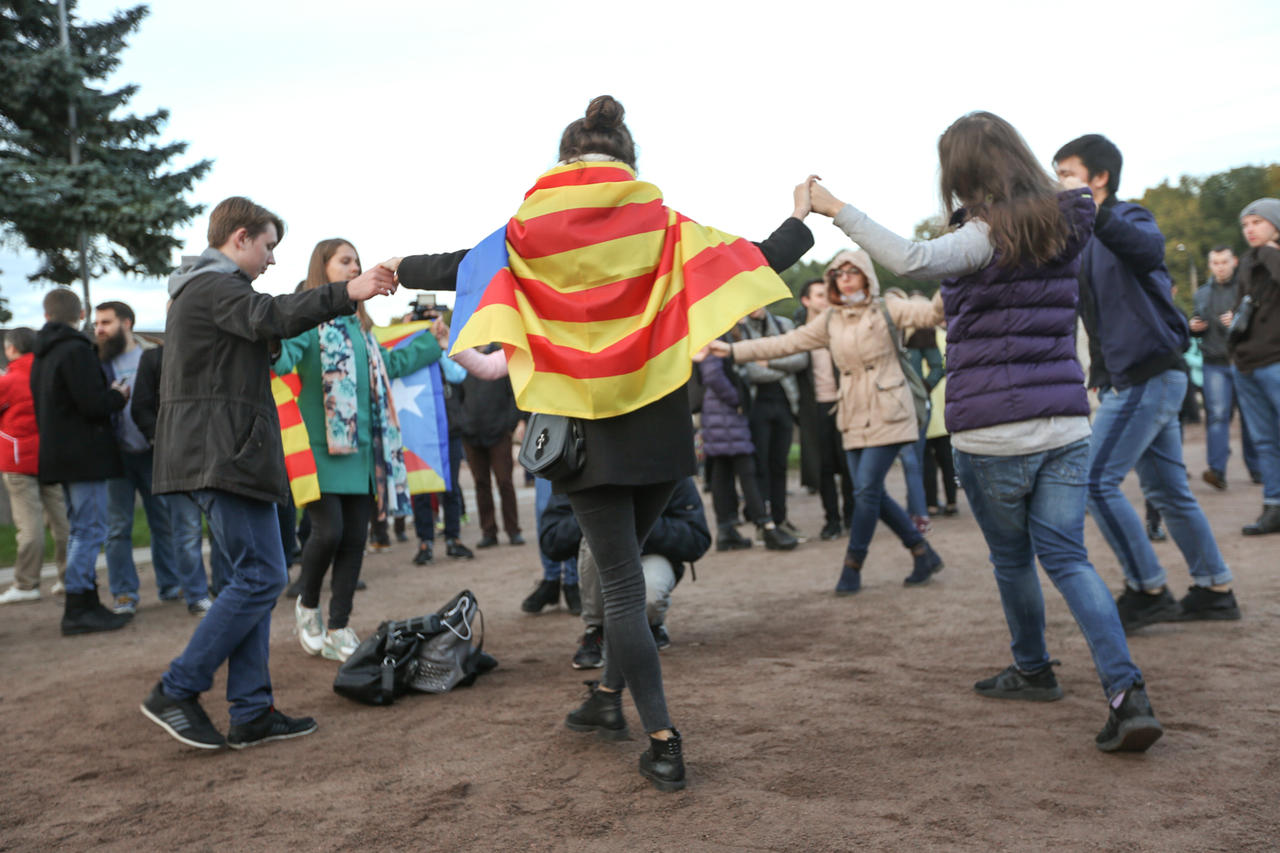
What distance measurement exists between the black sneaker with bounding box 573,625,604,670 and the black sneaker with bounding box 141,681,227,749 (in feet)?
5.36

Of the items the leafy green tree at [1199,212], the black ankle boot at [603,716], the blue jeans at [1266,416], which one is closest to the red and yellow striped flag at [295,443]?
the black ankle boot at [603,716]

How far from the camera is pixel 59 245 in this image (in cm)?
2578

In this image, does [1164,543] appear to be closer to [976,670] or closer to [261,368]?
[976,670]

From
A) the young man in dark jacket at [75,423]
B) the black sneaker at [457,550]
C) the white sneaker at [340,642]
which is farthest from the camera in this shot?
the black sneaker at [457,550]

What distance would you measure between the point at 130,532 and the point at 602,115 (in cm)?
601

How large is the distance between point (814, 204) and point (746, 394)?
19.4 feet

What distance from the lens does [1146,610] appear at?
5.43 m

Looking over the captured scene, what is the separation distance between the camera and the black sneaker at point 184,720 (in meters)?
4.23

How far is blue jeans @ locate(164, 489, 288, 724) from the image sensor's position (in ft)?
13.9

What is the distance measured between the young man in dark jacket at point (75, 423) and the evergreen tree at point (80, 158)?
61.9 feet

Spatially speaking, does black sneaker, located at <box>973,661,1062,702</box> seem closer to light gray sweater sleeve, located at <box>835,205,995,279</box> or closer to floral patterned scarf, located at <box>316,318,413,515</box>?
light gray sweater sleeve, located at <box>835,205,995,279</box>

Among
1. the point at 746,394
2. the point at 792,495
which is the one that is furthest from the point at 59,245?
the point at 746,394

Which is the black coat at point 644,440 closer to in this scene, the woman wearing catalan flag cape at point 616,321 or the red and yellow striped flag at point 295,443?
the woman wearing catalan flag cape at point 616,321

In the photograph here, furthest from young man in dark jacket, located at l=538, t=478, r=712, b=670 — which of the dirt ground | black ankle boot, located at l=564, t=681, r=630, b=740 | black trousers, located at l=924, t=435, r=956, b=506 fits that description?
black trousers, located at l=924, t=435, r=956, b=506
